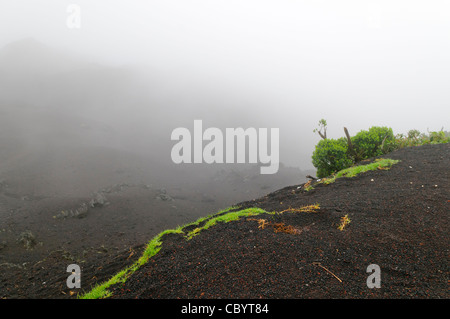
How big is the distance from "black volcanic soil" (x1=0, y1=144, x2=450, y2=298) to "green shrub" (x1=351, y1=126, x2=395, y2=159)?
3.53 meters

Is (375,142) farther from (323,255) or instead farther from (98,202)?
(98,202)

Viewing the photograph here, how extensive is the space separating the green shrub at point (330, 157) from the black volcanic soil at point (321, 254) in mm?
3040

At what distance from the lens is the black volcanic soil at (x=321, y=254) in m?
3.72

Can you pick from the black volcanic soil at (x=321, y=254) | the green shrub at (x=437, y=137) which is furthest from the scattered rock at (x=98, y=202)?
the green shrub at (x=437, y=137)

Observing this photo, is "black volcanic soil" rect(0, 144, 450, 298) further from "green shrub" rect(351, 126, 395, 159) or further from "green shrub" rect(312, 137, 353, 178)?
"green shrub" rect(351, 126, 395, 159)

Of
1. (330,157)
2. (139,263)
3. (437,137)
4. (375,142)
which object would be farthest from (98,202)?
(437,137)

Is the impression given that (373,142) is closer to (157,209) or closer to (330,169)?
(330,169)

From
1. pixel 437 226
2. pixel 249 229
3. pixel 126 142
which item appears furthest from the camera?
pixel 126 142

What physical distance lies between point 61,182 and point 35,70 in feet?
207

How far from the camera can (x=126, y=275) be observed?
5.11 meters

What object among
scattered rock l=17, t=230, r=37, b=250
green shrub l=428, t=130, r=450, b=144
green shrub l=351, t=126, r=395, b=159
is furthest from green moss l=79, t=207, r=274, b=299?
green shrub l=428, t=130, r=450, b=144

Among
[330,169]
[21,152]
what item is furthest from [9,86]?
[330,169]

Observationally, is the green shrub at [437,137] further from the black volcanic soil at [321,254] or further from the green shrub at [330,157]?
the black volcanic soil at [321,254]

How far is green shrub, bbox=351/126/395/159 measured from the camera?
12188 millimetres
